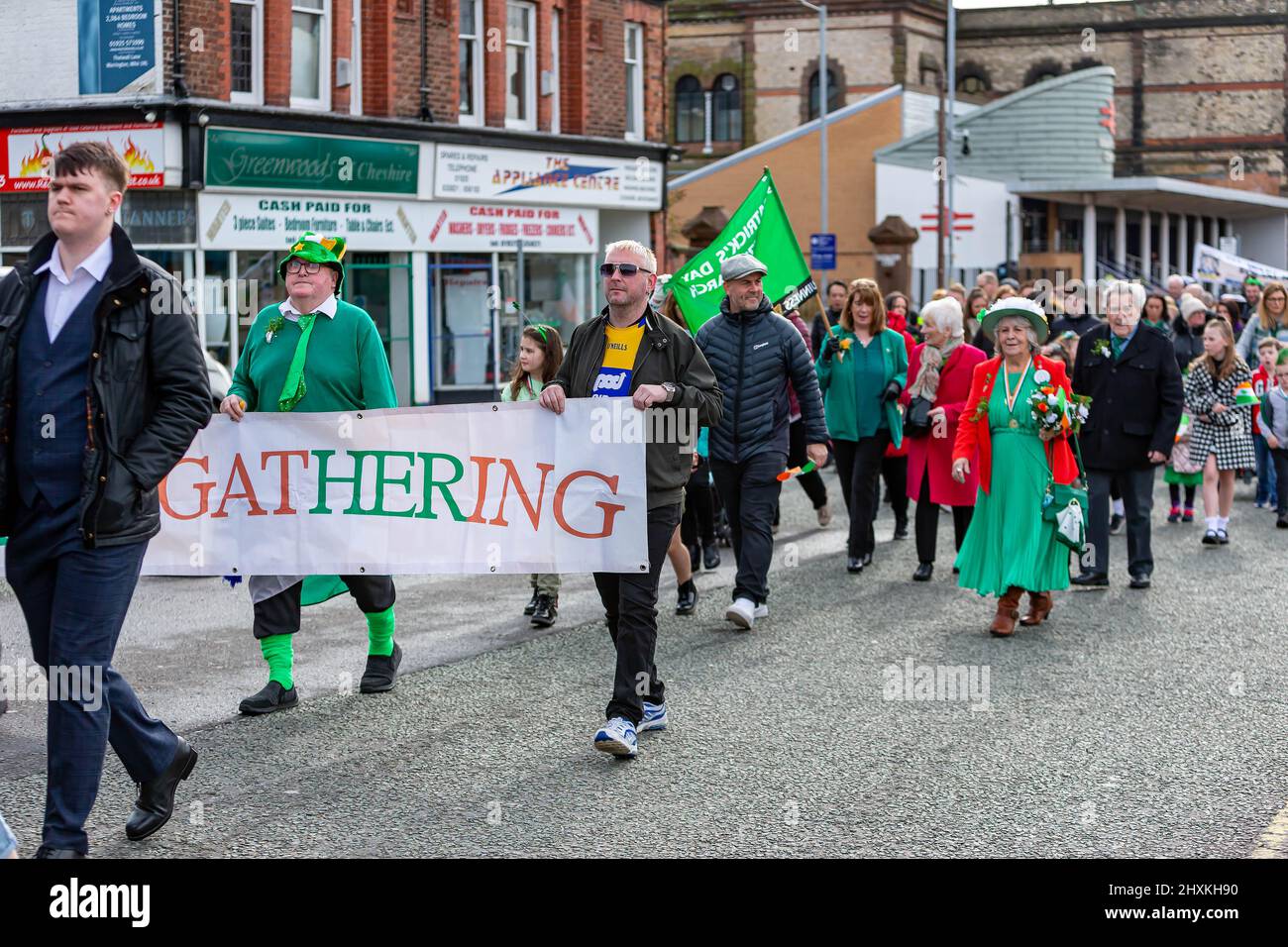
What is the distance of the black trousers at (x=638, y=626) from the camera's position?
7.25 meters

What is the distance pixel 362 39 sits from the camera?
Answer: 27906 mm

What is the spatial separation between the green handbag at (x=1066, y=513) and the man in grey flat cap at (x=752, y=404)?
145 cm

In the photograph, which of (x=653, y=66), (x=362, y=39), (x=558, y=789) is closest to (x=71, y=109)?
(x=362, y=39)

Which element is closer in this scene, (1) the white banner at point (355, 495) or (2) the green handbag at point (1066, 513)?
(1) the white banner at point (355, 495)

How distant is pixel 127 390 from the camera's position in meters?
5.41

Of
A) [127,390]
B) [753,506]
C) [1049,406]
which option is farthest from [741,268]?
[127,390]

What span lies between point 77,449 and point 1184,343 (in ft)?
49.6

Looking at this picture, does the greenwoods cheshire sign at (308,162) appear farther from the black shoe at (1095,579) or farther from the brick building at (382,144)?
the black shoe at (1095,579)

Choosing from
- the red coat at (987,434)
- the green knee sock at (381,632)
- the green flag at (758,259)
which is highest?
the green flag at (758,259)

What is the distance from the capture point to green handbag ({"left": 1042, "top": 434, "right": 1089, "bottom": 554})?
1009cm

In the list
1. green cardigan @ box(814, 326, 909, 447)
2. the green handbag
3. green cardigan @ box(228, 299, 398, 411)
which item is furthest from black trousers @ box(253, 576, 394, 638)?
green cardigan @ box(814, 326, 909, 447)

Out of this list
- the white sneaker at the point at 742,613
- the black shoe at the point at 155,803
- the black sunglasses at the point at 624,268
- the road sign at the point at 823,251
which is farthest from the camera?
the road sign at the point at 823,251

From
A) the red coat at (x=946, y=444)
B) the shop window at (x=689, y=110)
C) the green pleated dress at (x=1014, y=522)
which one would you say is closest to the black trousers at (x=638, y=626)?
the green pleated dress at (x=1014, y=522)

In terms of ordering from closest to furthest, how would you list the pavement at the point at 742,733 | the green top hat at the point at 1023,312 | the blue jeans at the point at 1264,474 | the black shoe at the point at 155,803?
the black shoe at the point at 155,803 < the pavement at the point at 742,733 < the green top hat at the point at 1023,312 < the blue jeans at the point at 1264,474
